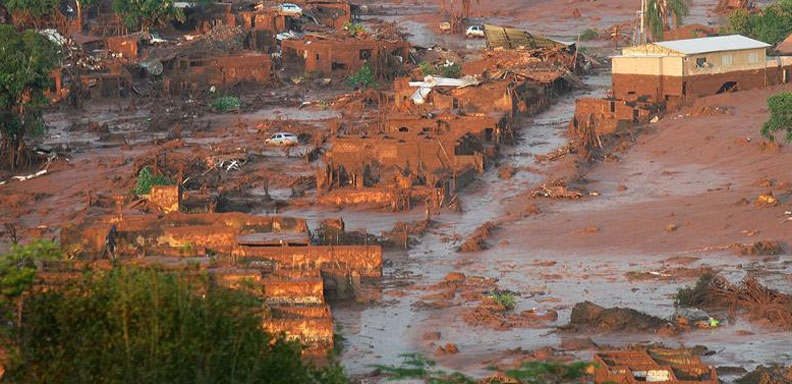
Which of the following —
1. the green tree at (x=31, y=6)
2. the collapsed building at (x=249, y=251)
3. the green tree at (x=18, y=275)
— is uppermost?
the green tree at (x=18, y=275)

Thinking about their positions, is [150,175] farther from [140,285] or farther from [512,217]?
[140,285]

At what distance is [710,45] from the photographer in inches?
Result: 1970

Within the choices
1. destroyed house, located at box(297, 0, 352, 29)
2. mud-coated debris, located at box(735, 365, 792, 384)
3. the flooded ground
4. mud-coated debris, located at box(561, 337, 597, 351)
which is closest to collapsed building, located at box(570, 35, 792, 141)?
the flooded ground

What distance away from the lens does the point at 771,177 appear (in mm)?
36969

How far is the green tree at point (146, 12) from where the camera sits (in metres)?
66.9

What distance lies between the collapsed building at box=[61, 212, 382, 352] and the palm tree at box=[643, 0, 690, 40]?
33345 mm

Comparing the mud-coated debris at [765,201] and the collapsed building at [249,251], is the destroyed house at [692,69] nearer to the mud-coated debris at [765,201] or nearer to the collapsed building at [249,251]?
the mud-coated debris at [765,201]

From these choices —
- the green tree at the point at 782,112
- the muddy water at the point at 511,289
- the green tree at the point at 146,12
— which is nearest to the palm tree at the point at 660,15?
the green tree at the point at 146,12

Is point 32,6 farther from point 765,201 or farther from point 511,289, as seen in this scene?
point 511,289

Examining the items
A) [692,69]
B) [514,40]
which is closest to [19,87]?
[692,69]

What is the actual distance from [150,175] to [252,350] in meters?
22.9

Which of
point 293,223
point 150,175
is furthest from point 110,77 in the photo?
point 293,223

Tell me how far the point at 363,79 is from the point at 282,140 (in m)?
13.2

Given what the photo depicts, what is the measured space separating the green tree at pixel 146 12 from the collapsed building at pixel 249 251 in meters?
36.1
